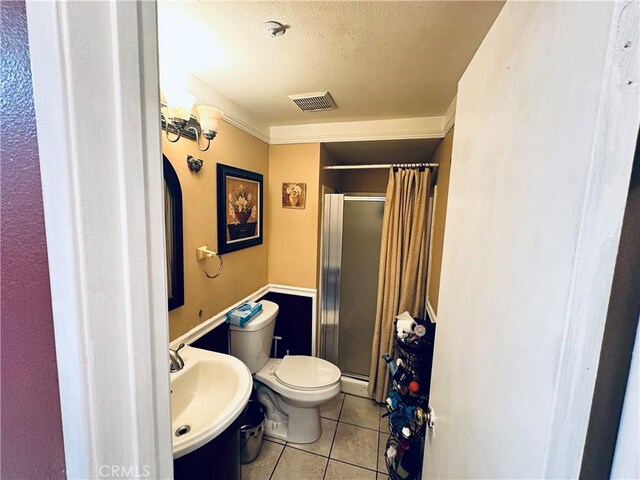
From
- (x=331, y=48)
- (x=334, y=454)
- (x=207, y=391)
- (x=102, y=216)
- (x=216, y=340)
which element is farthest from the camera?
(x=334, y=454)

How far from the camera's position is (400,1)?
89 centimetres

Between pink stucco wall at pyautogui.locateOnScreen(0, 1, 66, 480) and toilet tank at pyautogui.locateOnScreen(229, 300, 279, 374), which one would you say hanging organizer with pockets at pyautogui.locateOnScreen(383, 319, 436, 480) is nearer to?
toilet tank at pyautogui.locateOnScreen(229, 300, 279, 374)

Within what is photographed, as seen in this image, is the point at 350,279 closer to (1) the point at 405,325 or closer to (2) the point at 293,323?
(2) the point at 293,323

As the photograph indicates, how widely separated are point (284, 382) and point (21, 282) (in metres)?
1.67

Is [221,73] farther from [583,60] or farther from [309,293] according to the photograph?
[309,293]

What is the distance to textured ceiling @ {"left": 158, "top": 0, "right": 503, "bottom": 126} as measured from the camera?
0.94 m

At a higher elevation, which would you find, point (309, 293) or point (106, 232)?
point (106, 232)

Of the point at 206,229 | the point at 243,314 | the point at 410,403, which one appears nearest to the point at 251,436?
the point at 243,314

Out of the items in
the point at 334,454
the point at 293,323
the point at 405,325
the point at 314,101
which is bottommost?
the point at 334,454

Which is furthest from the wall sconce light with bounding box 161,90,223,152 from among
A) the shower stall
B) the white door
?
the shower stall

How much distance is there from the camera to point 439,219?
187cm

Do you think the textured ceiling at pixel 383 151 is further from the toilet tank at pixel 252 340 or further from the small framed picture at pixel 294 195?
the toilet tank at pixel 252 340

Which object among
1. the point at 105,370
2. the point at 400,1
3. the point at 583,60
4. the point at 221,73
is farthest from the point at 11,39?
the point at 221,73

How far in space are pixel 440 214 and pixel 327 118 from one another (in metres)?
1.09
